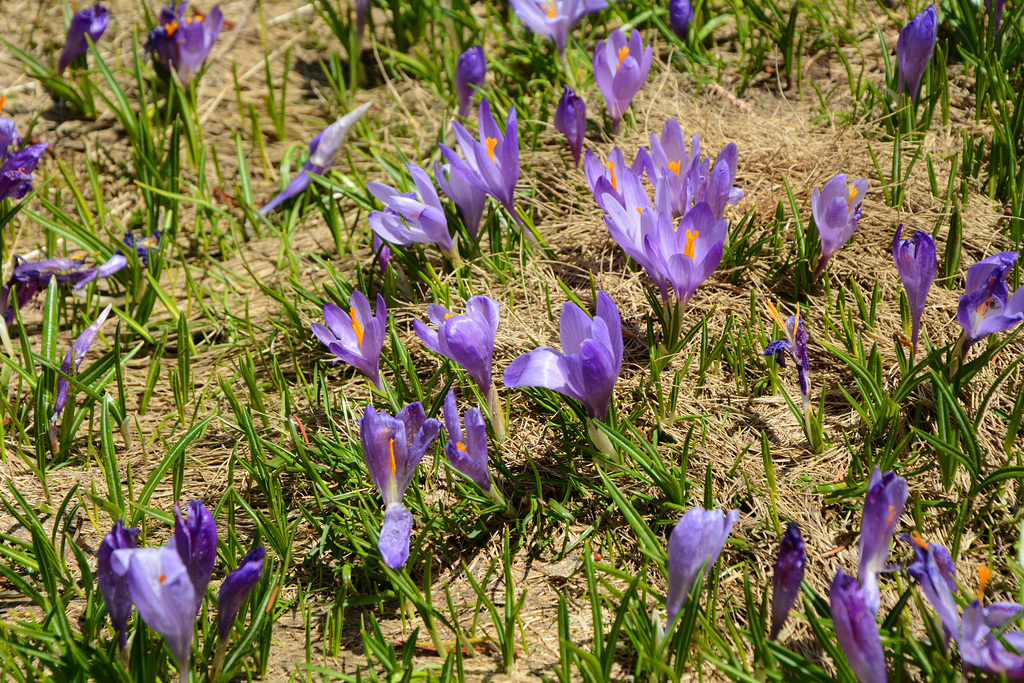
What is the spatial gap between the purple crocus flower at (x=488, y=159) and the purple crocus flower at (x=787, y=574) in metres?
1.05

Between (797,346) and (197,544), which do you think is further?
(797,346)

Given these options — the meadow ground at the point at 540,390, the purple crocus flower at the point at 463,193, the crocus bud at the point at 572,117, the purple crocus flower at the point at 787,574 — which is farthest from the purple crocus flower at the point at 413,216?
the purple crocus flower at the point at 787,574

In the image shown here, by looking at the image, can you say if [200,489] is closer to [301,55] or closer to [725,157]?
[725,157]

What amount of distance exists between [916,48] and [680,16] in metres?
0.80

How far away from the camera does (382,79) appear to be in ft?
10.7

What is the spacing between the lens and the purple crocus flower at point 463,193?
1988 millimetres

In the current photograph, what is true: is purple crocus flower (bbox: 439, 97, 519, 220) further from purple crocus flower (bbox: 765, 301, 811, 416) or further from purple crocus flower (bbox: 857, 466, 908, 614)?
purple crocus flower (bbox: 857, 466, 908, 614)

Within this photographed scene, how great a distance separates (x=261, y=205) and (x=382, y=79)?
82 cm

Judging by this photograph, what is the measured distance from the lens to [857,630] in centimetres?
113

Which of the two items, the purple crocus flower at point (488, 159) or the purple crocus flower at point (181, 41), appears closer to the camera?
the purple crocus flower at point (488, 159)

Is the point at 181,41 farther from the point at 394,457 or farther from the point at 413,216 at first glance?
the point at 394,457

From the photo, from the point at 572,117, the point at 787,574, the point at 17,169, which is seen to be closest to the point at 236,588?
the point at 787,574

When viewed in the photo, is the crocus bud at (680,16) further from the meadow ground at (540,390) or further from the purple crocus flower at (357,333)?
the purple crocus flower at (357,333)

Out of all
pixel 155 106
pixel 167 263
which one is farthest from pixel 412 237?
pixel 155 106
